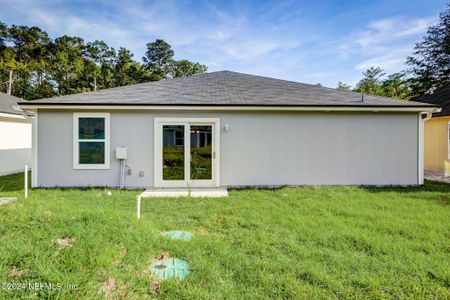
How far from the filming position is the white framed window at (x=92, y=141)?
27.4 feet

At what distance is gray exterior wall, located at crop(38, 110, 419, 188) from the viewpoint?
27.9ft

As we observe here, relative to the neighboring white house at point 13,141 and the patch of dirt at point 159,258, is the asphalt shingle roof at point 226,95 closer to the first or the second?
the neighboring white house at point 13,141

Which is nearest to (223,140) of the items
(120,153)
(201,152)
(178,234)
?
(201,152)

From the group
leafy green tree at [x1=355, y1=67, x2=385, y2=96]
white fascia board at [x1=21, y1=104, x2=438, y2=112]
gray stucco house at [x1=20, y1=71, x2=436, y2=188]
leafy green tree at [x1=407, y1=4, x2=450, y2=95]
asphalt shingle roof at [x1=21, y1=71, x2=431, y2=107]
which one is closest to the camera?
white fascia board at [x1=21, y1=104, x2=438, y2=112]

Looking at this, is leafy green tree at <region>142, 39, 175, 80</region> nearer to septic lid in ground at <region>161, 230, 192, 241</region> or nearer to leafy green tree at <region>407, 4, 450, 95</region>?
leafy green tree at <region>407, 4, 450, 95</region>

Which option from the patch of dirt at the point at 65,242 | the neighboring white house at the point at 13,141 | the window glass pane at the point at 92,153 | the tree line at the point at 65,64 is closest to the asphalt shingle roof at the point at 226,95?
the window glass pane at the point at 92,153

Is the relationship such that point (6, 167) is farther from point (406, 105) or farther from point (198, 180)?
point (406, 105)

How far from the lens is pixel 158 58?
36.7 metres

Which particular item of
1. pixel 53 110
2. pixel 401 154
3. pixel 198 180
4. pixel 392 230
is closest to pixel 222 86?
pixel 198 180

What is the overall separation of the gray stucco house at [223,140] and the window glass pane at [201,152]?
33mm

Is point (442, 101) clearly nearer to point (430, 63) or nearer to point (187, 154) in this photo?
point (187, 154)

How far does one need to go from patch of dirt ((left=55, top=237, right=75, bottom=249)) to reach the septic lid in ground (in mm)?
1380

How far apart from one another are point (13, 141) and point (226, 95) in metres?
10.4

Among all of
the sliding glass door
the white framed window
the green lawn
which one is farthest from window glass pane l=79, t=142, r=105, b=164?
the green lawn
